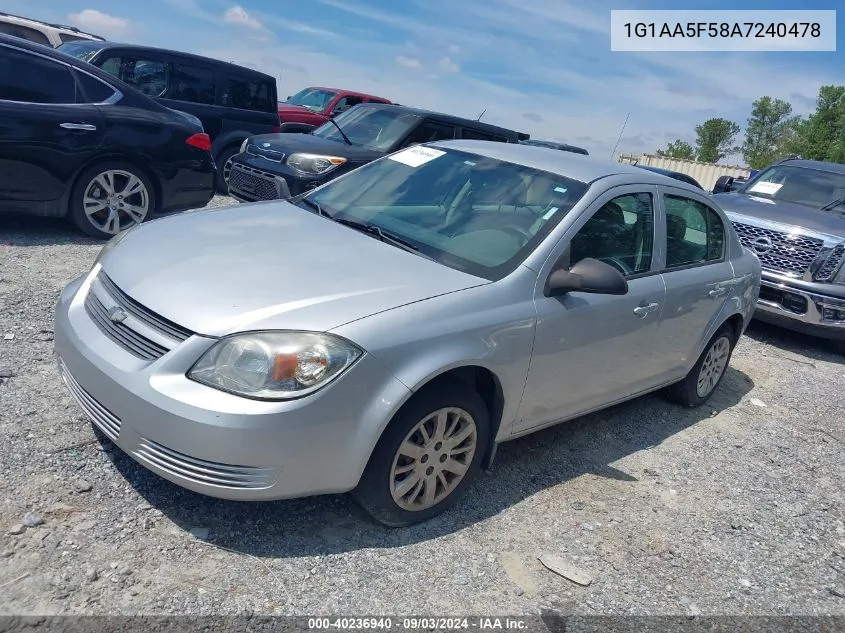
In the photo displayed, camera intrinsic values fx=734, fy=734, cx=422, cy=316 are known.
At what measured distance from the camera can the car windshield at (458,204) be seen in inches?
142

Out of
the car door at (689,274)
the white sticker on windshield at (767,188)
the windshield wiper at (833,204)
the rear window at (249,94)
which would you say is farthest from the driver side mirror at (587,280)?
the rear window at (249,94)

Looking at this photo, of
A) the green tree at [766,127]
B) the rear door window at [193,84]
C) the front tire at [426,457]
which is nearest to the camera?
the front tire at [426,457]

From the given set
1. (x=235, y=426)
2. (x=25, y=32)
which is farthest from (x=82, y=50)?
(x=235, y=426)

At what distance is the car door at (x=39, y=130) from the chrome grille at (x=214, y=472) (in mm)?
4244

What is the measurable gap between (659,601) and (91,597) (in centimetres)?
226

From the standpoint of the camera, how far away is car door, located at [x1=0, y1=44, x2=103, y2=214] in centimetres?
594

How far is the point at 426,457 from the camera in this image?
10.4ft

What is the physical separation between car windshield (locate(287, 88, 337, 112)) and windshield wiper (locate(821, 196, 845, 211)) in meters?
10.4

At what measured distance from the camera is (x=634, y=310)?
403cm

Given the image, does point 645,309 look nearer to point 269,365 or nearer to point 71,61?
point 269,365

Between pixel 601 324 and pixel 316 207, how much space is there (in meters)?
1.74

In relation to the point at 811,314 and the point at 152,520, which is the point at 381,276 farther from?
the point at 811,314

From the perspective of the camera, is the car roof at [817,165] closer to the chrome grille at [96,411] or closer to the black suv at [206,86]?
the black suv at [206,86]

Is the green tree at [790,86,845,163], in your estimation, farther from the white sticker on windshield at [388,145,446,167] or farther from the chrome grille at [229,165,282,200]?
the white sticker on windshield at [388,145,446,167]
